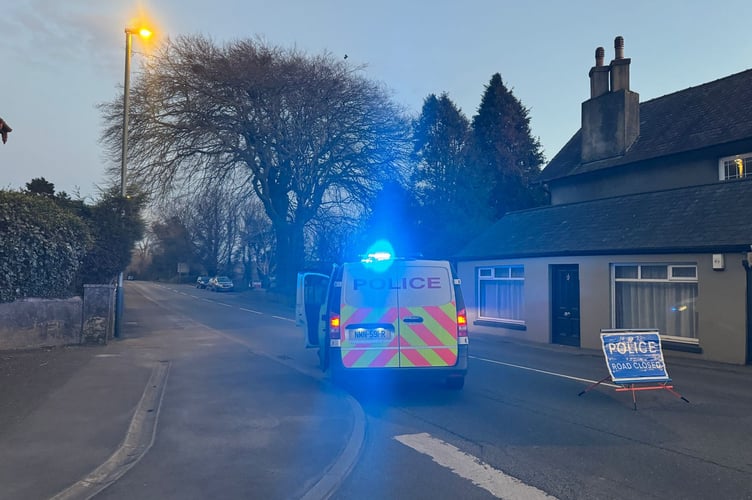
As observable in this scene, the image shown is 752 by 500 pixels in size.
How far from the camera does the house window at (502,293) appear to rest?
1992 centimetres

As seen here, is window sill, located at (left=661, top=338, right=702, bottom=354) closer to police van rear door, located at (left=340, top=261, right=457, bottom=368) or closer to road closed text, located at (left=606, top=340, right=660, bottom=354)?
road closed text, located at (left=606, top=340, right=660, bottom=354)

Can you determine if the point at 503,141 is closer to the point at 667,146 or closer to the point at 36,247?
the point at 667,146

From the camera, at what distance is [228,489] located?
5246 mm

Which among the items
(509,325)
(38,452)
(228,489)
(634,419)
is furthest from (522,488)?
(509,325)

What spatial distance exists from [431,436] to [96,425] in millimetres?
4019

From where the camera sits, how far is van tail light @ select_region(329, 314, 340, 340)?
352 inches

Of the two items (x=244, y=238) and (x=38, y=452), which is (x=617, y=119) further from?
(x=244, y=238)

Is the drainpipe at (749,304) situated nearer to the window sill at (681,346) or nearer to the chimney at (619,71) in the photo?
the window sill at (681,346)

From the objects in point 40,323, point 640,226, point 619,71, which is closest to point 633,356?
point 640,226

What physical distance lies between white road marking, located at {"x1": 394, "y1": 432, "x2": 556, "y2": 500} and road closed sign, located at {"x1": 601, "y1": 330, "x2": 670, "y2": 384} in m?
3.75

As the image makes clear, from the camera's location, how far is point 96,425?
7.22 meters

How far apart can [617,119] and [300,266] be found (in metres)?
21.5

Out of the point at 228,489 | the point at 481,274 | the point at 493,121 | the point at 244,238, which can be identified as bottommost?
the point at 228,489

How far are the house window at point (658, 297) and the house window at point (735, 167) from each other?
4.28m
